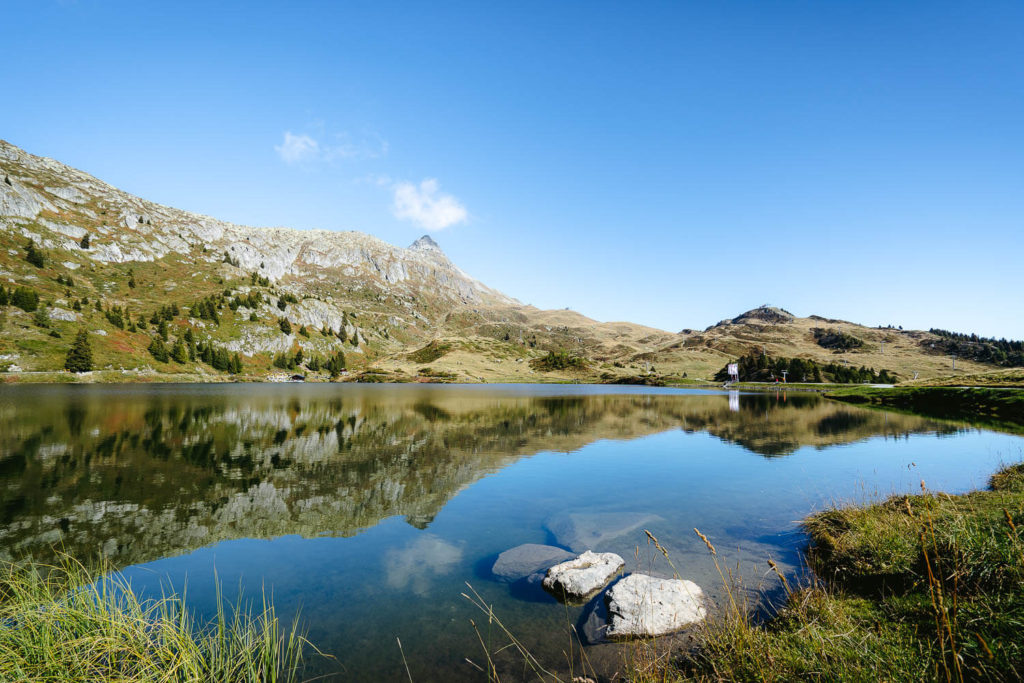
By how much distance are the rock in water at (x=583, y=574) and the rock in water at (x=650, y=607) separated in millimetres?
1049

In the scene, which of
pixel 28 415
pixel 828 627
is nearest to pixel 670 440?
pixel 828 627

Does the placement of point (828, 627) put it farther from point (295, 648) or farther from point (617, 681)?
point (295, 648)

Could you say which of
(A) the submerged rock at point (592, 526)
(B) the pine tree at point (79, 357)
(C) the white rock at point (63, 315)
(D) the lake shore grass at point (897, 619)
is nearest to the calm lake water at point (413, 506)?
(A) the submerged rock at point (592, 526)

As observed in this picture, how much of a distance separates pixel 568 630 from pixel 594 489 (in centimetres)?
1486

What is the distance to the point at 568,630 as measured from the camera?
10.9m

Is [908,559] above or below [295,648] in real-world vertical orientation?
above

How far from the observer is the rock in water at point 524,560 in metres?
14.3

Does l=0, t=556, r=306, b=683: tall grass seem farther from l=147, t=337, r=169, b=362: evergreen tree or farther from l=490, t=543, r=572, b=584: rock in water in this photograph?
l=147, t=337, r=169, b=362: evergreen tree

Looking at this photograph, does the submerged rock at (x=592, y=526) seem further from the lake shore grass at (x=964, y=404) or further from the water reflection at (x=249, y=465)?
the lake shore grass at (x=964, y=404)

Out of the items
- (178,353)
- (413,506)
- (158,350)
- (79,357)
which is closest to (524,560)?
(413,506)

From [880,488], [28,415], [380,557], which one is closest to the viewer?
[380,557]

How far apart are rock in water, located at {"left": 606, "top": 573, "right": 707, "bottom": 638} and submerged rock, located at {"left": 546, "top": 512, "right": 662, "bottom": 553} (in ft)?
15.2

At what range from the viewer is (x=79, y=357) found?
124m

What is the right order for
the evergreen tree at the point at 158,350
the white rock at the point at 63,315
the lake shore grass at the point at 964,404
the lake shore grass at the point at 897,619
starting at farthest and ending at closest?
the evergreen tree at the point at 158,350 < the white rock at the point at 63,315 < the lake shore grass at the point at 964,404 < the lake shore grass at the point at 897,619
